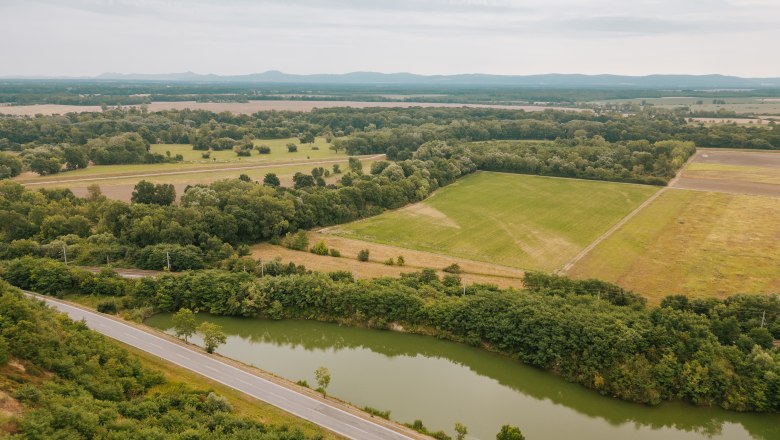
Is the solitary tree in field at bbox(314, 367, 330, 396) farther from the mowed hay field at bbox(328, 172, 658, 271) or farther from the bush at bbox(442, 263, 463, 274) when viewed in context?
the mowed hay field at bbox(328, 172, 658, 271)

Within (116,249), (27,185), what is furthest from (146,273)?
(27,185)

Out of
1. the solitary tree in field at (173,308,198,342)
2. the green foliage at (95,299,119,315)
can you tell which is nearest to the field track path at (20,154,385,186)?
the green foliage at (95,299,119,315)

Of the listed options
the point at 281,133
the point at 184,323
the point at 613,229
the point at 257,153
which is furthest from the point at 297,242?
the point at 281,133

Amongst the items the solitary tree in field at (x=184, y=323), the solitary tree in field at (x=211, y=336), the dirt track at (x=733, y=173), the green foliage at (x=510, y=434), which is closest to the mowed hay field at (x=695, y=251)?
the dirt track at (x=733, y=173)

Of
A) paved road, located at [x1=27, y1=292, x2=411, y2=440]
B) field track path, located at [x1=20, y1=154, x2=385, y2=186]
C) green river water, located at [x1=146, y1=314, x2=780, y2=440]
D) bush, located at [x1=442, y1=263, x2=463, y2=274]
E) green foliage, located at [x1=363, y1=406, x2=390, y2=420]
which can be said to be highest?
field track path, located at [x1=20, y1=154, x2=385, y2=186]

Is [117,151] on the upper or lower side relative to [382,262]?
upper

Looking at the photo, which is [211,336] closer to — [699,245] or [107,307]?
[107,307]
